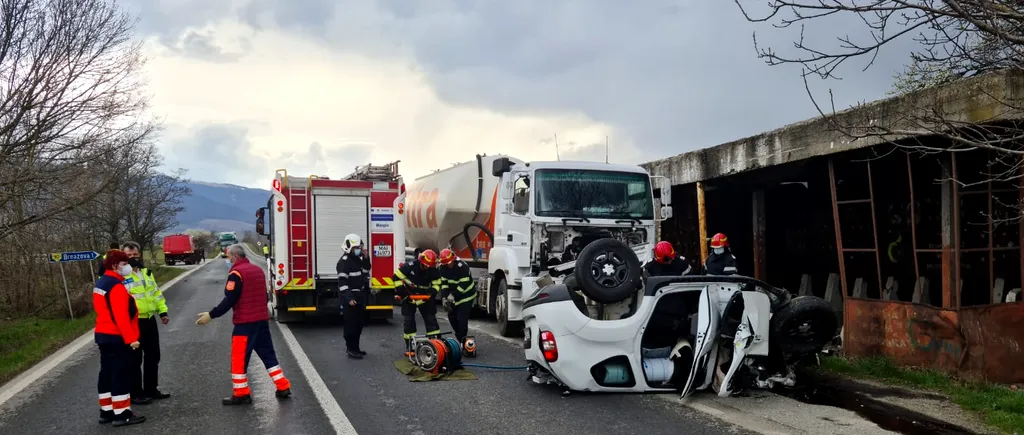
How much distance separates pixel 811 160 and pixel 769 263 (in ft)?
18.7

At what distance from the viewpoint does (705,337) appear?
22.2ft

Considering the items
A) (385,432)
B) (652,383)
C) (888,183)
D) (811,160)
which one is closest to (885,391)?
(652,383)

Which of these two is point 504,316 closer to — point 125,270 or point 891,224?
point 125,270

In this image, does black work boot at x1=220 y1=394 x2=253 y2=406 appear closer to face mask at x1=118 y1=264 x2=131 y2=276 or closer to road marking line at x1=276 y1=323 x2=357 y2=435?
road marking line at x1=276 y1=323 x2=357 y2=435

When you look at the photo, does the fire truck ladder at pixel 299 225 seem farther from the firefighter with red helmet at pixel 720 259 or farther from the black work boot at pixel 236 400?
the firefighter with red helmet at pixel 720 259

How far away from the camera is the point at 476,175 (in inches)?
580

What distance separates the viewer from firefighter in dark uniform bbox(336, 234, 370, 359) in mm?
9914

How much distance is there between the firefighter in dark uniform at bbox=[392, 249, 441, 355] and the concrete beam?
5.04 meters

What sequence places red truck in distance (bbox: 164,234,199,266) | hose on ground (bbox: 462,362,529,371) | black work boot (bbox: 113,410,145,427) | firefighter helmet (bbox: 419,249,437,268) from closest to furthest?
1. black work boot (bbox: 113,410,145,427)
2. hose on ground (bbox: 462,362,529,371)
3. firefighter helmet (bbox: 419,249,437,268)
4. red truck in distance (bbox: 164,234,199,266)

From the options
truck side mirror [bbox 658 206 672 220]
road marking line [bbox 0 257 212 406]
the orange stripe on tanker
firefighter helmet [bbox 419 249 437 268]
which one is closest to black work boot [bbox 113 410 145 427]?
road marking line [bbox 0 257 212 406]

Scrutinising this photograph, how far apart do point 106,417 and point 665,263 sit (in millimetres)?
6426

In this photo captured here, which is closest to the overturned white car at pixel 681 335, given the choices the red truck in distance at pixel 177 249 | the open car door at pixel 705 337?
the open car door at pixel 705 337

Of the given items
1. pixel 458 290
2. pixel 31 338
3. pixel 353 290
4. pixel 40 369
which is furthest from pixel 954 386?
pixel 31 338

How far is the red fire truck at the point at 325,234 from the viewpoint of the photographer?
13.2 m
